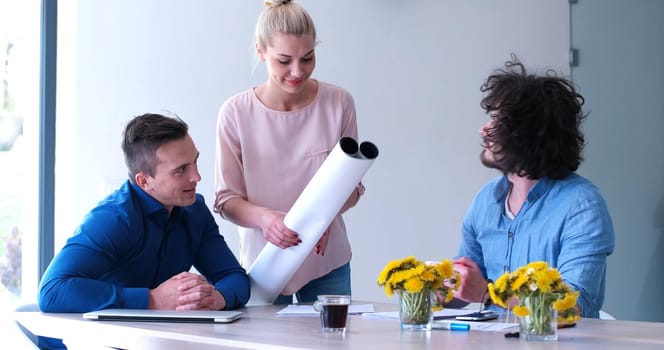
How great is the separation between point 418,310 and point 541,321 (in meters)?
0.29

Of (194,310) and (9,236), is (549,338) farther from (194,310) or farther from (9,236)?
(9,236)

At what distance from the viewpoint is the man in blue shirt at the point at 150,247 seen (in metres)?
2.22

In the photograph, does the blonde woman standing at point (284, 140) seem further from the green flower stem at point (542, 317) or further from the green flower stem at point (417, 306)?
the green flower stem at point (542, 317)

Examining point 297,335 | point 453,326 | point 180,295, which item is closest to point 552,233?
point 453,326

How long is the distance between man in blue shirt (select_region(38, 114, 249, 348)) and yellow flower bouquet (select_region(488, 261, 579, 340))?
86 centimetres

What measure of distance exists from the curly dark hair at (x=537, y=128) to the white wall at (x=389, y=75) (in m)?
2.14

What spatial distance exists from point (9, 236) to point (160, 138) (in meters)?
1.96

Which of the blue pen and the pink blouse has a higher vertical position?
the pink blouse

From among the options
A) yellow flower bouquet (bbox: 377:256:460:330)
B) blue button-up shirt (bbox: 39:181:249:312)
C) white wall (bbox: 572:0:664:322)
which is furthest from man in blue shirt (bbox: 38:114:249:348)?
white wall (bbox: 572:0:664:322)

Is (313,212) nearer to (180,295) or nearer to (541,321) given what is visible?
(180,295)

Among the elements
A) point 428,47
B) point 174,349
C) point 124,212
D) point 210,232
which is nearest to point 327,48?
point 428,47

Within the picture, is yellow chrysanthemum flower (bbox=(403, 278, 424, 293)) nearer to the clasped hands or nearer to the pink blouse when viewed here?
the clasped hands

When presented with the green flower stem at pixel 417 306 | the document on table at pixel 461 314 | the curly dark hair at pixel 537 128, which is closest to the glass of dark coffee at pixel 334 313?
the green flower stem at pixel 417 306

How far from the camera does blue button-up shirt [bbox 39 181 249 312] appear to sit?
7.22ft
